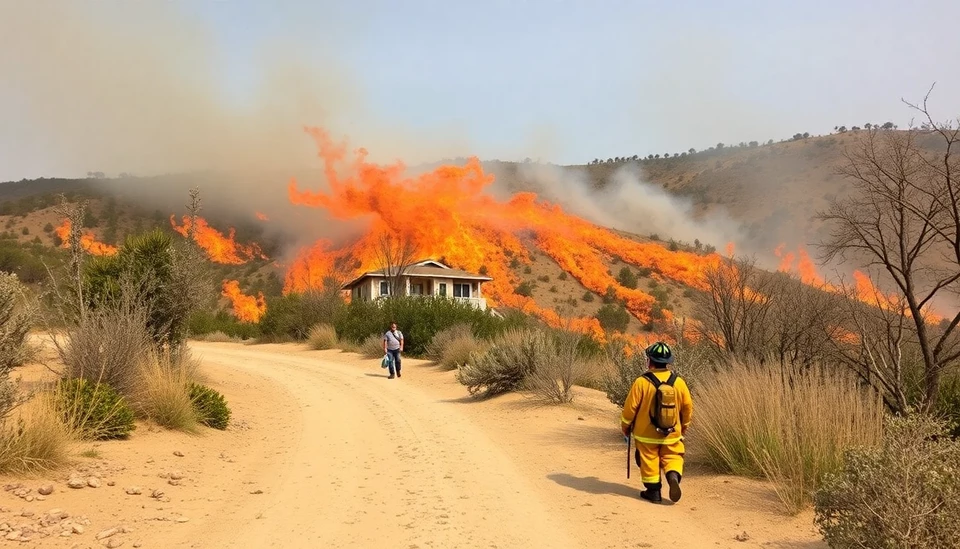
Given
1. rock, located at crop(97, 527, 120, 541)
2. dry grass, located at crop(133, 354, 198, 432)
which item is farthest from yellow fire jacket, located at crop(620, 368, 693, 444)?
dry grass, located at crop(133, 354, 198, 432)

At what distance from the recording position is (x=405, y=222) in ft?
218

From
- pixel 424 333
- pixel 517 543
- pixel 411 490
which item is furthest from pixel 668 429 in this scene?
pixel 424 333

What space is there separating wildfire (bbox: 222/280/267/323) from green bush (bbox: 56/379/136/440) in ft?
189

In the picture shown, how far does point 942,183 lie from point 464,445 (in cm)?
753

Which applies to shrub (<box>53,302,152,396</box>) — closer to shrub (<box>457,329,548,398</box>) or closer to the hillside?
shrub (<box>457,329,548,398</box>)

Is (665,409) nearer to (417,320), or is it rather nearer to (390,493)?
(390,493)

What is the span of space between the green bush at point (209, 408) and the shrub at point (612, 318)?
4354 centimetres

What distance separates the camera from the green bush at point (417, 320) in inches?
1121

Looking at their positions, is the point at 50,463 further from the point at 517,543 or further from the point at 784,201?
the point at 784,201

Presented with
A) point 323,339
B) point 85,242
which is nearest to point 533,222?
point 323,339

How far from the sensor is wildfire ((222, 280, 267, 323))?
65000 mm

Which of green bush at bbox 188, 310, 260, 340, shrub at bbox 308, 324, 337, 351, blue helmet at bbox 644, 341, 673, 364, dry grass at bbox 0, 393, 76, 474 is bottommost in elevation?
green bush at bbox 188, 310, 260, 340

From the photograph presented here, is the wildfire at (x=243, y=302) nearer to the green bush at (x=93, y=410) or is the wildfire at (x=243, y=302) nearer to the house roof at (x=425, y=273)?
the house roof at (x=425, y=273)

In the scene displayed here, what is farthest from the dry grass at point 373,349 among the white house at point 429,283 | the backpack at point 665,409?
the white house at point 429,283
